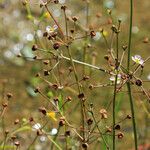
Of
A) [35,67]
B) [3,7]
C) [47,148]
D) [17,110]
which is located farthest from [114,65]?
[3,7]

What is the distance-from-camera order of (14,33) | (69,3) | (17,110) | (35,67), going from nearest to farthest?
(17,110) < (35,67) < (14,33) < (69,3)

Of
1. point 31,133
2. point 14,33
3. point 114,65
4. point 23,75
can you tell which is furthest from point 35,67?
point 114,65

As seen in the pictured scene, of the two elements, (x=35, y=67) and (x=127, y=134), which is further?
(x=35, y=67)

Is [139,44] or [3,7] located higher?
[3,7]

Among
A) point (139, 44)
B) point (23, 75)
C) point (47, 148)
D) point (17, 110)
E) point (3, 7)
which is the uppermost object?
point (3, 7)

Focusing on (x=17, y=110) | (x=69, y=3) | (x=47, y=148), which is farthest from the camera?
(x=69, y=3)

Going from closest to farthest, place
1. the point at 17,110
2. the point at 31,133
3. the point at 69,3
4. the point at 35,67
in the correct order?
1. the point at 31,133
2. the point at 17,110
3. the point at 35,67
4. the point at 69,3

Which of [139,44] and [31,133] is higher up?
[139,44]

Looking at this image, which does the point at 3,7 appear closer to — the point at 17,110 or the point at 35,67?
the point at 35,67

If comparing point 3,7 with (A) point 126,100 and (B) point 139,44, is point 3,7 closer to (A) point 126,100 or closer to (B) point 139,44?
(B) point 139,44
